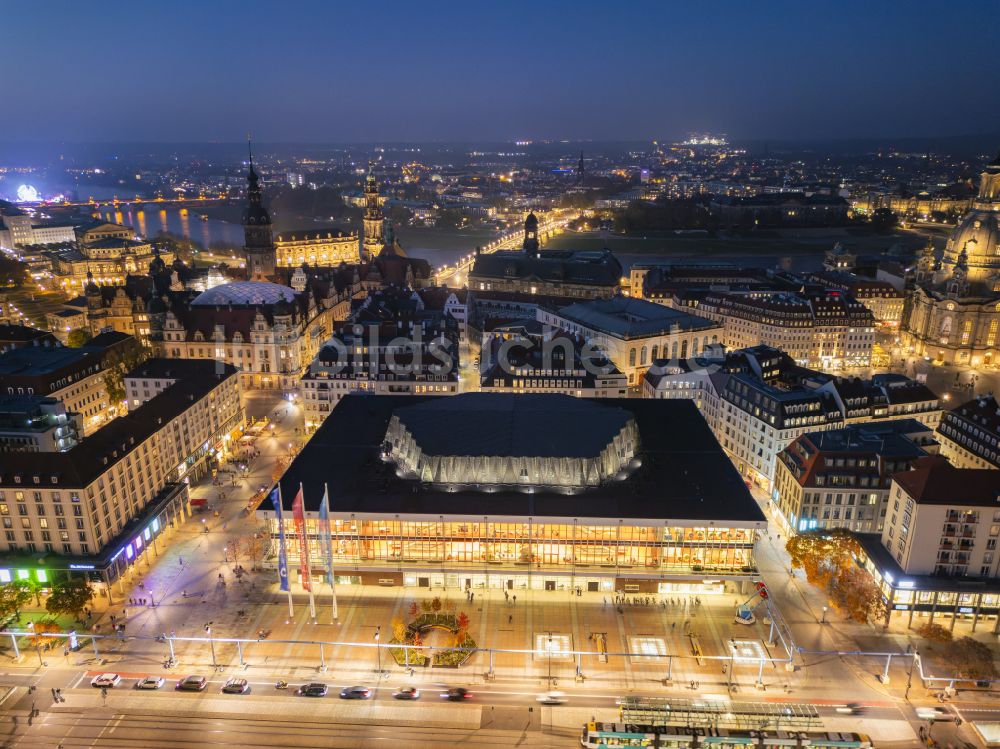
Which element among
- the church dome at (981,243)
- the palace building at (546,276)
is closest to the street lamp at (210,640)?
the palace building at (546,276)

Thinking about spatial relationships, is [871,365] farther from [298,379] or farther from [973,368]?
[298,379]

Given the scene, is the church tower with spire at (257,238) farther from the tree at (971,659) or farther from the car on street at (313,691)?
the tree at (971,659)

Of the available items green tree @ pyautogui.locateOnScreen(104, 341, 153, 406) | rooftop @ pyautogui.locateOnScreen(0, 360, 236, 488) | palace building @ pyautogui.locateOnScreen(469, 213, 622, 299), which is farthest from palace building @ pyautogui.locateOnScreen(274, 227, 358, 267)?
rooftop @ pyautogui.locateOnScreen(0, 360, 236, 488)

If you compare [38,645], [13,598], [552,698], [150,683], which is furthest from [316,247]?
[552,698]

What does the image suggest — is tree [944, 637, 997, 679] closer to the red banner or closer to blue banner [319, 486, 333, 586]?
blue banner [319, 486, 333, 586]

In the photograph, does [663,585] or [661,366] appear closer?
[663,585]

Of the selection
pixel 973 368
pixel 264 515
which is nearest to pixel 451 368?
pixel 264 515
